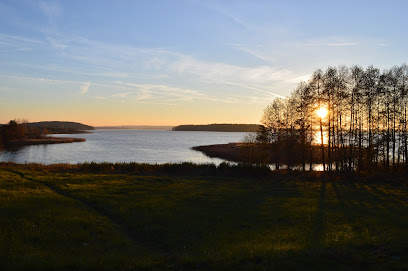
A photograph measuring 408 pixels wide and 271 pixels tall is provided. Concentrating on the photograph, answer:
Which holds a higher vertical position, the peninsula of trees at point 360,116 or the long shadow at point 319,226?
the peninsula of trees at point 360,116

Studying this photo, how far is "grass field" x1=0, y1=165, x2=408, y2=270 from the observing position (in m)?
10.7

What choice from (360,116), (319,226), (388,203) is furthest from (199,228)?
(360,116)

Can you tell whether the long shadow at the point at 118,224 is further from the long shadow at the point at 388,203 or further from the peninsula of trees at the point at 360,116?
the peninsula of trees at the point at 360,116

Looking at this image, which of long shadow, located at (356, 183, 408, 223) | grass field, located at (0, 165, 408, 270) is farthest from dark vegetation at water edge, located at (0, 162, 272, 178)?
long shadow, located at (356, 183, 408, 223)

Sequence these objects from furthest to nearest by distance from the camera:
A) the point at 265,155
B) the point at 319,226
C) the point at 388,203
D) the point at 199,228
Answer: the point at 265,155 < the point at 388,203 < the point at 319,226 < the point at 199,228

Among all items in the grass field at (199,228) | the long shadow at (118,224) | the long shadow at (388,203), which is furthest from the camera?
the long shadow at (388,203)

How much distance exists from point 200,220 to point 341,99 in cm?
4024

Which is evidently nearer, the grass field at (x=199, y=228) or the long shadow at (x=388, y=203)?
the grass field at (x=199, y=228)

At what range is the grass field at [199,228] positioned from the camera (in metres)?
10.7

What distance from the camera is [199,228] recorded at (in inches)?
671

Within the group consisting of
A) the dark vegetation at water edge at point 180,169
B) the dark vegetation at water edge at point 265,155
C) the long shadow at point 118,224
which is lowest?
the long shadow at point 118,224

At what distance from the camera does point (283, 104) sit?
61.2 metres

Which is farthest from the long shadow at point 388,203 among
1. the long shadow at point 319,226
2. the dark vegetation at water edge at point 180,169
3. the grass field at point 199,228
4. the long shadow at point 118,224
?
the long shadow at point 118,224

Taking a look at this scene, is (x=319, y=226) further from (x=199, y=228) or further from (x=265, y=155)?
(x=265, y=155)
